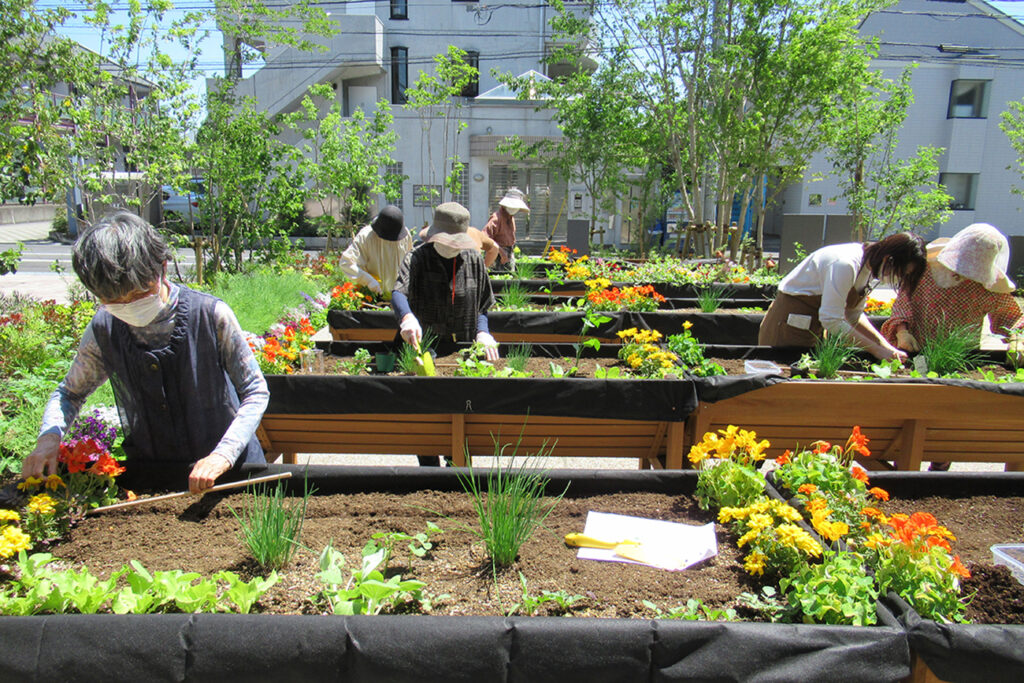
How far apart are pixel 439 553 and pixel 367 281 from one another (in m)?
3.72

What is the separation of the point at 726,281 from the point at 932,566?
6273mm

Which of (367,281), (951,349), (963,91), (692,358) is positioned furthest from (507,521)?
(963,91)

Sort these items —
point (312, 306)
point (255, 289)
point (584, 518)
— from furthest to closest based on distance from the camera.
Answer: point (255, 289), point (312, 306), point (584, 518)

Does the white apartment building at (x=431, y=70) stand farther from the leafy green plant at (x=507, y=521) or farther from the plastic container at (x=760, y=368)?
the leafy green plant at (x=507, y=521)

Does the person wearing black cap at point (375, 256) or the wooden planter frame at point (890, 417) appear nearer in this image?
the wooden planter frame at point (890, 417)

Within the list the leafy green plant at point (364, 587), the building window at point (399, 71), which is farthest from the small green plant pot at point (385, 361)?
the building window at point (399, 71)

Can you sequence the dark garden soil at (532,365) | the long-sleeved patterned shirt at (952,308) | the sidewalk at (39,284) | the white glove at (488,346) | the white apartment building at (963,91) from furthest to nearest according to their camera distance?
the white apartment building at (963,91) → the sidewalk at (39,284) → the long-sleeved patterned shirt at (952,308) → the dark garden soil at (532,365) → the white glove at (488,346)

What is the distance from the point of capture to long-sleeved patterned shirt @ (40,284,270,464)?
191 cm

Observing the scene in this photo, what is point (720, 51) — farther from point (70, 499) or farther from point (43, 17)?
point (70, 499)

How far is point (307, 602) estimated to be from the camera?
159 centimetres

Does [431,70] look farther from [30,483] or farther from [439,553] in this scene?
[439,553]

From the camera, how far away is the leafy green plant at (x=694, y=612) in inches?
58.4

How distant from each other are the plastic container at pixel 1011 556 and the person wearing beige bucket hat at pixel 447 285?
2.12 meters

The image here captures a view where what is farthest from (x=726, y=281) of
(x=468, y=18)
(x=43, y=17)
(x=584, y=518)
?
(x=468, y=18)
